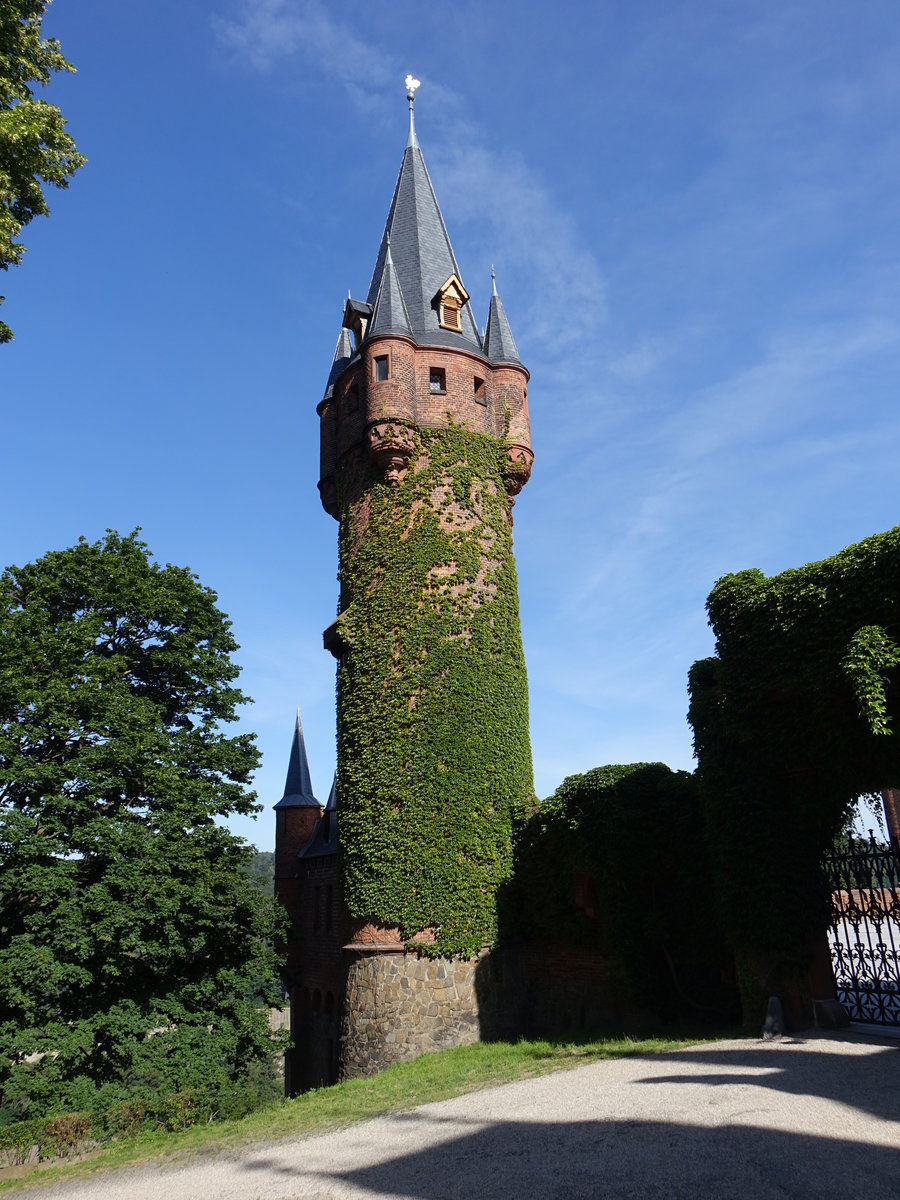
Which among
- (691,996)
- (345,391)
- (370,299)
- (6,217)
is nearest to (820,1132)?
(691,996)

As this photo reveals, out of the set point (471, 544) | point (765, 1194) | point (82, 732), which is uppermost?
point (471, 544)

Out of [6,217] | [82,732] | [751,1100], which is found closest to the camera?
[751,1100]

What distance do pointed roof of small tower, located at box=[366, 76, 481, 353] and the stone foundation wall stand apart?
14.3 m

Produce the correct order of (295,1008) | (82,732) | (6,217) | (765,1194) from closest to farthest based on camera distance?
(765,1194), (6,217), (82,732), (295,1008)

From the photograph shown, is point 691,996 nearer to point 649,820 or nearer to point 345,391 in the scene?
point 649,820

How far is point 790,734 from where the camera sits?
479 inches

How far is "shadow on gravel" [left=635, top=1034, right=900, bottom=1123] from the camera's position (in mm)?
8273

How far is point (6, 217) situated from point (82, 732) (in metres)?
11.3

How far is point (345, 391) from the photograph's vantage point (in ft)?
73.0

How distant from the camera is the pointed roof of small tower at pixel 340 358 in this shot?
23.7 m

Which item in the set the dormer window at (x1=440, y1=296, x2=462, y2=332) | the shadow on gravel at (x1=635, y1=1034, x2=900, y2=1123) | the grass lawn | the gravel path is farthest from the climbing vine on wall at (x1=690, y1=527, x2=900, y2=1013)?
the dormer window at (x1=440, y1=296, x2=462, y2=332)

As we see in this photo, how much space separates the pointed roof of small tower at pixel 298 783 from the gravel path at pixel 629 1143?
55.3 feet

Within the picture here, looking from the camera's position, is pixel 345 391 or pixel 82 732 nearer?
pixel 82 732

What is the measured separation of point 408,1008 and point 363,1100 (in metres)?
3.98
